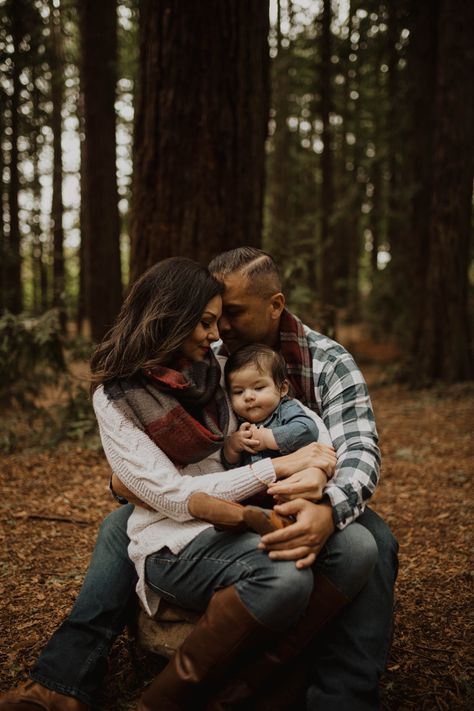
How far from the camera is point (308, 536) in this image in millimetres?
2176

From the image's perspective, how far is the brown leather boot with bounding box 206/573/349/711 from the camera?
2.13 m

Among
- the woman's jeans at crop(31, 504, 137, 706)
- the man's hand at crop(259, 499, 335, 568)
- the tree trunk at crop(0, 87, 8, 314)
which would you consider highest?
the tree trunk at crop(0, 87, 8, 314)

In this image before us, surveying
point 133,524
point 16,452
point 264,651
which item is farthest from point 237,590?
point 16,452

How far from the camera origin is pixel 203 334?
2582mm

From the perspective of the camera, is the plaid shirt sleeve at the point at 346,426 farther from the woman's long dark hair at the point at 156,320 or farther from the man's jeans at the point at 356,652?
the woman's long dark hair at the point at 156,320

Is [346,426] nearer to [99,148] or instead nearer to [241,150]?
→ [241,150]

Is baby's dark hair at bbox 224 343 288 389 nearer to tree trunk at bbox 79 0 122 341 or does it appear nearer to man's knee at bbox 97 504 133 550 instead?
man's knee at bbox 97 504 133 550

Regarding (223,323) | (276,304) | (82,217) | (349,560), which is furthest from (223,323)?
(82,217)

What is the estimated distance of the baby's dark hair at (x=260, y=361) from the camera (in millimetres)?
2746

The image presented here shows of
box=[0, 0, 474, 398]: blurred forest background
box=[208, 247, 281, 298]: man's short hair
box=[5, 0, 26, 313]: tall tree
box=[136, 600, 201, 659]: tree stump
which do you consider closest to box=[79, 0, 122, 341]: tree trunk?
box=[0, 0, 474, 398]: blurred forest background

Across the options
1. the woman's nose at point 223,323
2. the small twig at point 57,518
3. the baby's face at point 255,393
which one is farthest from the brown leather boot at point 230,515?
the small twig at point 57,518

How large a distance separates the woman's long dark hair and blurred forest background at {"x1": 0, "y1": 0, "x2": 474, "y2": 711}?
28.6 inches

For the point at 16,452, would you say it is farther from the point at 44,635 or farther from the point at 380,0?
the point at 380,0

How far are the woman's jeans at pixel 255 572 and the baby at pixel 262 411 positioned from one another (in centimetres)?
41
